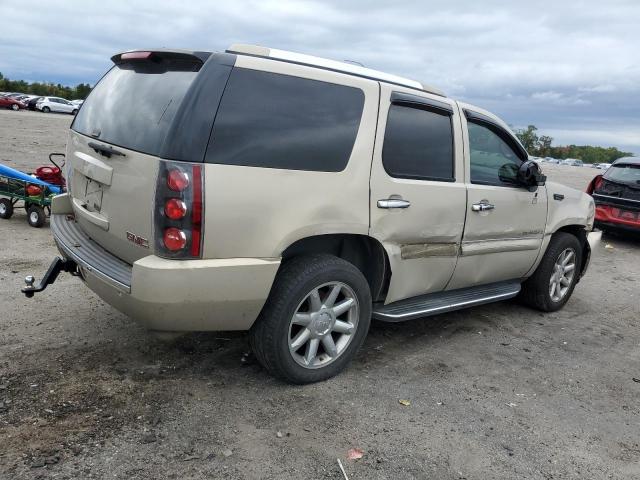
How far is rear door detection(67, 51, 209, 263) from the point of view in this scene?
3.18 m

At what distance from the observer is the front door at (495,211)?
180 inches

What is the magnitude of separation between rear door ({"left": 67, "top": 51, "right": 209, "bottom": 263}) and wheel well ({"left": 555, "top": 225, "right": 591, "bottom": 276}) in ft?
13.6

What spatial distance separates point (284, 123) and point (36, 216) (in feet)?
17.9

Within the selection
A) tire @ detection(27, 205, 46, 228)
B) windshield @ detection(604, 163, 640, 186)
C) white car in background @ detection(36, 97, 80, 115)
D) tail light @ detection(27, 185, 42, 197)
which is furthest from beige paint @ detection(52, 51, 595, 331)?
white car in background @ detection(36, 97, 80, 115)

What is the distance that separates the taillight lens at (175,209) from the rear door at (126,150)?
4.9 inches

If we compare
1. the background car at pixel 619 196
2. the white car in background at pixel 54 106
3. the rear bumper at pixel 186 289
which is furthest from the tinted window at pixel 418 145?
the white car in background at pixel 54 106

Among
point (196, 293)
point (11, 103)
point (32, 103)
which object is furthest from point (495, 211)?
point (32, 103)

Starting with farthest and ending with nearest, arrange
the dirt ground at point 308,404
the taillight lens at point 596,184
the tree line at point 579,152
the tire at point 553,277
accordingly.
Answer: the tree line at point 579,152
the taillight lens at point 596,184
the tire at point 553,277
the dirt ground at point 308,404

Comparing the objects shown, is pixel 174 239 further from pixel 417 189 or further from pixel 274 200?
pixel 417 189

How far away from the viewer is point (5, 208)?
789 cm

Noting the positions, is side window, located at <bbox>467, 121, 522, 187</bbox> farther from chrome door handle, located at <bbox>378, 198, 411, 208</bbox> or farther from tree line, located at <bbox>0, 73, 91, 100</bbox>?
tree line, located at <bbox>0, 73, 91, 100</bbox>

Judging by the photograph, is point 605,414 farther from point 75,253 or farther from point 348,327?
point 75,253

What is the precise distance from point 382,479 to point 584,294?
4890 millimetres

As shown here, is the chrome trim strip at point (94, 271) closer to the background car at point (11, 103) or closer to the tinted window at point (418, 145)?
the tinted window at point (418, 145)
